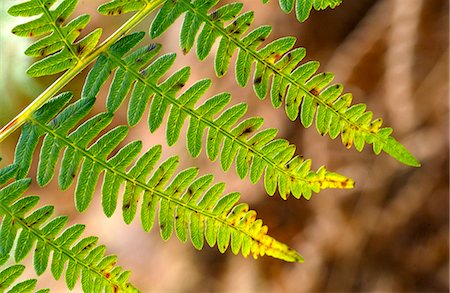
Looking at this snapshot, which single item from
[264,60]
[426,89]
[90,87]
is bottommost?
[90,87]

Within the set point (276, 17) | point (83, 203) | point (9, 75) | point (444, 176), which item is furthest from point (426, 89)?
point (83, 203)

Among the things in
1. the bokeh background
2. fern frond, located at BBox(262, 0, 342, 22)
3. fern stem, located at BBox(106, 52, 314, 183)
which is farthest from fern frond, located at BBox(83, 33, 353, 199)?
the bokeh background

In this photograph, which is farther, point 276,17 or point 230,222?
point 276,17

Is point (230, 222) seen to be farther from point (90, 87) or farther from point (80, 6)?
point (80, 6)

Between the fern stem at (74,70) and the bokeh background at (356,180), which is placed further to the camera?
the bokeh background at (356,180)

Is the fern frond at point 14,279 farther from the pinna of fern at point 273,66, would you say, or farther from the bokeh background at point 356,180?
the bokeh background at point 356,180

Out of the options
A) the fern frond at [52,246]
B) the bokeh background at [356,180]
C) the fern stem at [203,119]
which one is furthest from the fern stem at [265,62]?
the bokeh background at [356,180]

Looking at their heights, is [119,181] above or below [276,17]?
below

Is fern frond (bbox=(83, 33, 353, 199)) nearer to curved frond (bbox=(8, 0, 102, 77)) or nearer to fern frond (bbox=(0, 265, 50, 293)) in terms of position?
curved frond (bbox=(8, 0, 102, 77))
